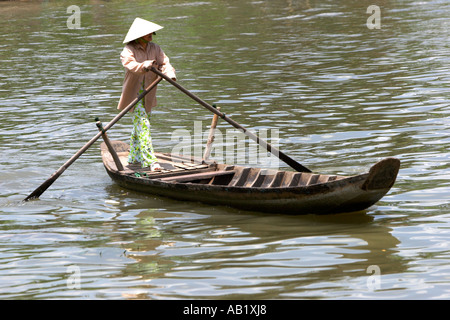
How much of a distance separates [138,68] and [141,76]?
455 mm

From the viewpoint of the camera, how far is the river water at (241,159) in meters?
5.54

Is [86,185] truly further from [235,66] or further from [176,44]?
[176,44]

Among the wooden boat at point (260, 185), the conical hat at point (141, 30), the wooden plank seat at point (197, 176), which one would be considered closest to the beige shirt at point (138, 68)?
the conical hat at point (141, 30)

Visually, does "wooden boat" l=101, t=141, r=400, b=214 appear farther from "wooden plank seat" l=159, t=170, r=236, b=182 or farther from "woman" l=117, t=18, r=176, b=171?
"woman" l=117, t=18, r=176, b=171

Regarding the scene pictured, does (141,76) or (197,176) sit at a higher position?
(141,76)

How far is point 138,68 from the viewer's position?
7766 mm

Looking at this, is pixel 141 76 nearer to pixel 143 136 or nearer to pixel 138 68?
pixel 138 68

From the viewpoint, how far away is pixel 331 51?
1659 cm

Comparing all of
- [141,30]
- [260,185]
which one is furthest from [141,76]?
[260,185]

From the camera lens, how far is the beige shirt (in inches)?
312

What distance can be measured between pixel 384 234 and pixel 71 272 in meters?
2.55

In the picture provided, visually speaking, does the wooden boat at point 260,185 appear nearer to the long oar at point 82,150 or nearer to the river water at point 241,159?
the river water at point 241,159
